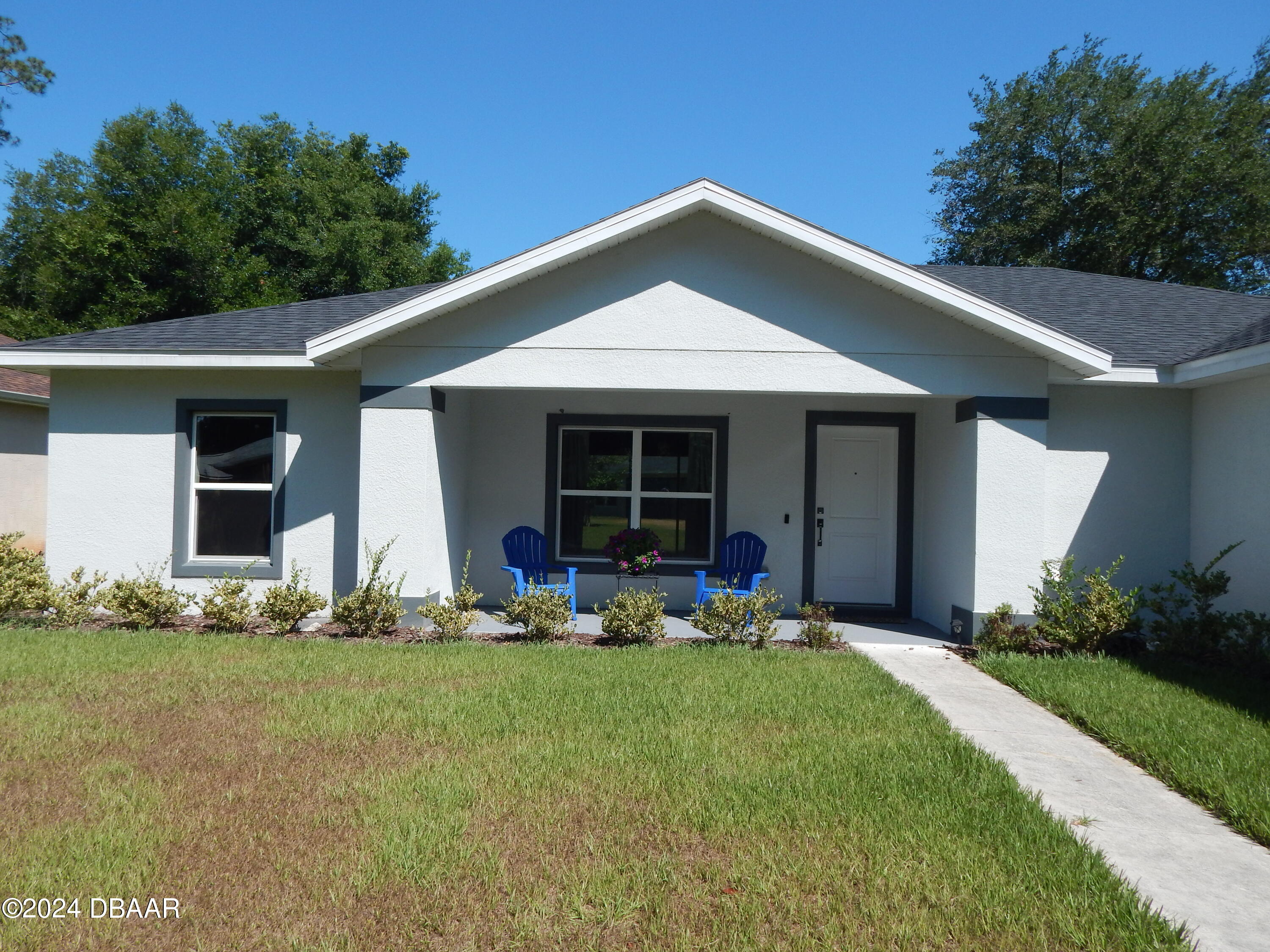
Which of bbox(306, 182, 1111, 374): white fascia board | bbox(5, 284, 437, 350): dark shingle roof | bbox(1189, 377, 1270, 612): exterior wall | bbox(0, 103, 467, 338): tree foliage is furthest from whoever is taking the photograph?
bbox(0, 103, 467, 338): tree foliage

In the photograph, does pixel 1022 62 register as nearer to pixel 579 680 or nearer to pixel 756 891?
pixel 579 680

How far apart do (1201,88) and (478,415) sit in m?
26.1

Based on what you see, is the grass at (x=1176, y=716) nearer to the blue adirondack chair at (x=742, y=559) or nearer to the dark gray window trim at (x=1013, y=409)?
the dark gray window trim at (x=1013, y=409)

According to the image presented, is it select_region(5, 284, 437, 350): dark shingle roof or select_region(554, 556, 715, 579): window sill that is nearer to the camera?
select_region(5, 284, 437, 350): dark shingle roof

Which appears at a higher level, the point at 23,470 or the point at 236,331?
the point at 236,331

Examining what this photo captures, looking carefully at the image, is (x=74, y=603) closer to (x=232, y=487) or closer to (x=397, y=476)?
(x=232, y=487)

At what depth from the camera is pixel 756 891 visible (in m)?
3.27

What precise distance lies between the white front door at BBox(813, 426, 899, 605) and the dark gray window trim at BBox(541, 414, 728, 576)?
121 cm

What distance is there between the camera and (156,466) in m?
9.31

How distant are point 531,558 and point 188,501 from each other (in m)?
3.94

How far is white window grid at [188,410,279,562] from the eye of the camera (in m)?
9.34

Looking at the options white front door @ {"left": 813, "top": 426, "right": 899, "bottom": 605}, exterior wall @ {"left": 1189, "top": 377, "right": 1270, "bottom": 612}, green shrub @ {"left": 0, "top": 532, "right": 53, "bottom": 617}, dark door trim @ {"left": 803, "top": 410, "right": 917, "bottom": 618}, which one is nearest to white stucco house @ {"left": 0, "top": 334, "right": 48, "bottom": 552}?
green shrub @ {"left": 0, "top": 532, "right": 53, "bottom": 617}

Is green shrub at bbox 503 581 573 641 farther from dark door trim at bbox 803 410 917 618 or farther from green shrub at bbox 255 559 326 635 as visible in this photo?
dark door trim at bbox 803 410 917 618

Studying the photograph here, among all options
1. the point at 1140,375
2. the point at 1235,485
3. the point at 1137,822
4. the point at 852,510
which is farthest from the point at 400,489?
the point at 1235,485
